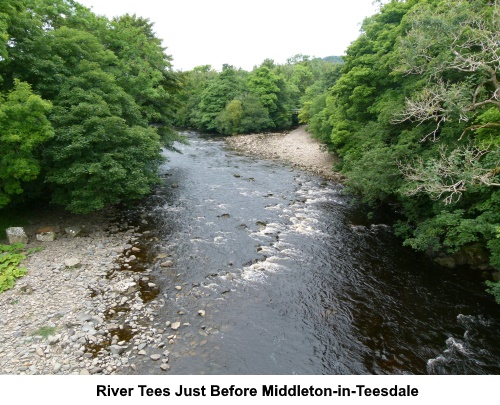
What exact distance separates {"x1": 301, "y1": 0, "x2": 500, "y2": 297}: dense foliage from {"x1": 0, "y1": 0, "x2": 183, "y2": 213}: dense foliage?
13.9 metres

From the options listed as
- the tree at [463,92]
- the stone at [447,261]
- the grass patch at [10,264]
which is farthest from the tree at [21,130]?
the stone at [447,261]

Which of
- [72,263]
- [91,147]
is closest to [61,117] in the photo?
[91,147]

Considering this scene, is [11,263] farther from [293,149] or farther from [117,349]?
[293,149]

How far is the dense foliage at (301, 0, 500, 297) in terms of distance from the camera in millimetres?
11086

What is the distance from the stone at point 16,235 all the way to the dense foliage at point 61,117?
1469 mm

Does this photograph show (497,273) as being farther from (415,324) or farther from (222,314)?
(222,314)

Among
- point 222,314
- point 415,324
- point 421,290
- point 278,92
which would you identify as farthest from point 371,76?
point 278,92

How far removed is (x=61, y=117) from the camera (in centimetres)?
1403

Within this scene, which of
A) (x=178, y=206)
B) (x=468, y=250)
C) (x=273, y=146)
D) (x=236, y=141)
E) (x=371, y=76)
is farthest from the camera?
(x=236, y=141)

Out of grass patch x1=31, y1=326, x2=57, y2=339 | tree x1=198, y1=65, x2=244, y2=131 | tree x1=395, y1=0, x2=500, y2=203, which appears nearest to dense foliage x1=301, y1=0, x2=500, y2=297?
tree x1=395, y1=0, x2=500, y2=203

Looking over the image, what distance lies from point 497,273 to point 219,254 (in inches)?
487

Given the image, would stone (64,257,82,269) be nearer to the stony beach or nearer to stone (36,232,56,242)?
the stony beach

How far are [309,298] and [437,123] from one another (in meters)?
11.5

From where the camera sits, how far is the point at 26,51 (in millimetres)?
14594
